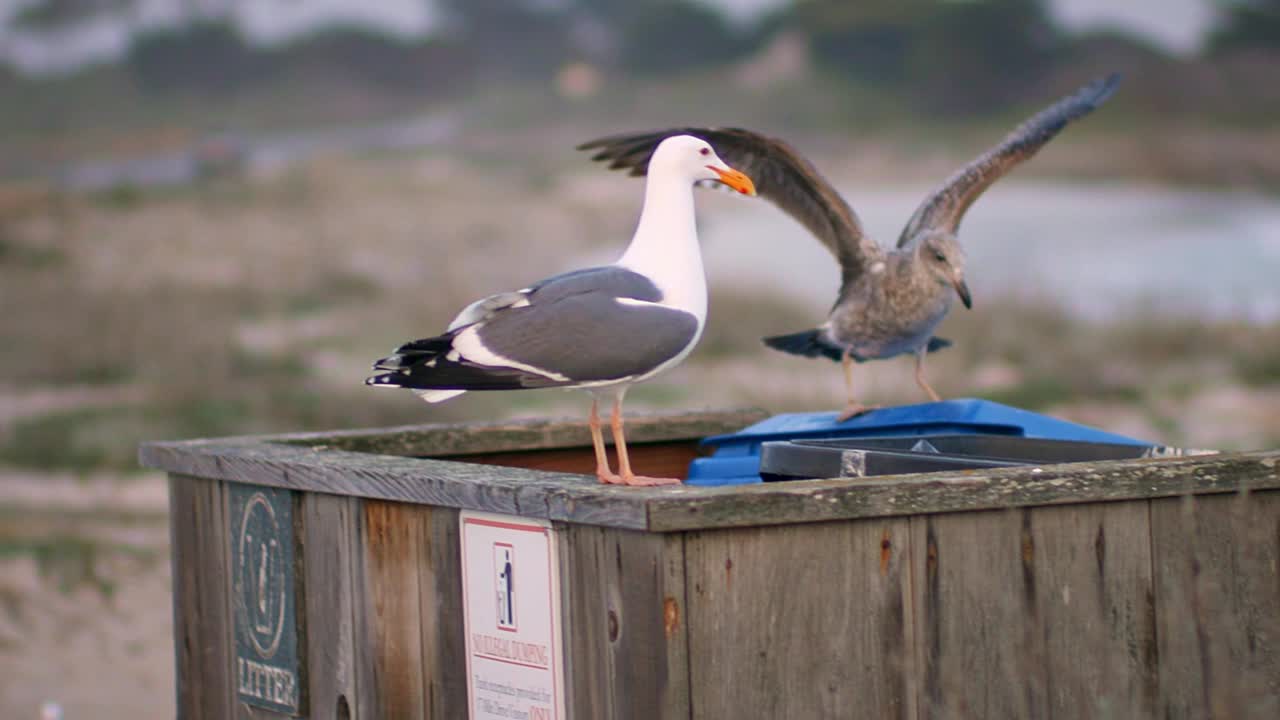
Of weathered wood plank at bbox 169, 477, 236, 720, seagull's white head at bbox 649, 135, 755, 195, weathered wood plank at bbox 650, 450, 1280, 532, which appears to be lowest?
weathered wood plank at bbox 169, 477, 236, 720

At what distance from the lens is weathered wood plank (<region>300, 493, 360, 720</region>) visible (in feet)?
12.6

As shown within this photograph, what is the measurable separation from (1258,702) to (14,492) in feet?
36.9

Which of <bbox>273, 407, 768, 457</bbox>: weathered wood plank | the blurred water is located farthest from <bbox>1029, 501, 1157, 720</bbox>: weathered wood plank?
the blurred water

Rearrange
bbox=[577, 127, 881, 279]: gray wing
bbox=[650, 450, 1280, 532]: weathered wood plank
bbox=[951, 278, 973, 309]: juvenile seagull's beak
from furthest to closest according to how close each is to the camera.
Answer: bbox=[577, 127, 881, 279]: gray wing → bbox=[951, 278, 973, 309]: juvenile seagull's beak → bbox=[650, 450, 1280, 532]: weathered wood plank

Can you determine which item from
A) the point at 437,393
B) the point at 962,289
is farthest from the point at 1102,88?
the point at 437,393

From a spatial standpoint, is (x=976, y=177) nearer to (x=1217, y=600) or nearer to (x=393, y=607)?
(x=1217, y=600)

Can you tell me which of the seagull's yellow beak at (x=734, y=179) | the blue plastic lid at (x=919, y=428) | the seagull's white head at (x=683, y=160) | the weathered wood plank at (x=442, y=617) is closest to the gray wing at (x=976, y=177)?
the blue plastic lid at (x=919, y=428)

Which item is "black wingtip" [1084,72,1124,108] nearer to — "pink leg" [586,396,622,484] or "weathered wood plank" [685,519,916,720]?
"pink leg" [586,396,622,484]

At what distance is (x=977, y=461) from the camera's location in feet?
11.9

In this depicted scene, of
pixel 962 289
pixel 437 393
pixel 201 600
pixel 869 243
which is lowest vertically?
pixel 201 600

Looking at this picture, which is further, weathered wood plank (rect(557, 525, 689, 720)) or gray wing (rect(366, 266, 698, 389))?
gray wing (rect(366, 266, 698, 389))

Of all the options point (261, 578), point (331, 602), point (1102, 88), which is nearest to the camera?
point (331, 602)

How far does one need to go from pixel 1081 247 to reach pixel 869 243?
93.1 feet

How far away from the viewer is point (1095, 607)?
331 cm
